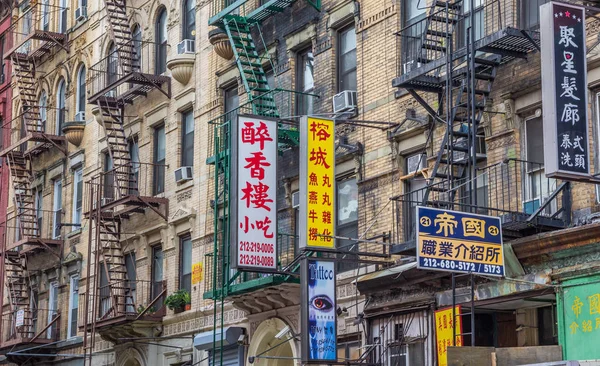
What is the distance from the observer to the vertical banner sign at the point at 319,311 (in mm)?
22531

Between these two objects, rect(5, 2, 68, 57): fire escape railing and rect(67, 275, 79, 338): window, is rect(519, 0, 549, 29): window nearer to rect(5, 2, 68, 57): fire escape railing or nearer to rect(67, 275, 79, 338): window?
rect(67, 275, 79, 338): window

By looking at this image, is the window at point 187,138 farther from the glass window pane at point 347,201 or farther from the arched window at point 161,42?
the glass window pane at point 347,201

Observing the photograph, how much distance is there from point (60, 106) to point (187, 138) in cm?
967

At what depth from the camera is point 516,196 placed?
66.1ft

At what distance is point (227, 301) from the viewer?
28.2m

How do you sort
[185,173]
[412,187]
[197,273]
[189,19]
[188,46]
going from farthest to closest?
[189,19], [188,46], [185,173], [197,273], [412,187]

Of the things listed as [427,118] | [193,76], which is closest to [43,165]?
[193,76]

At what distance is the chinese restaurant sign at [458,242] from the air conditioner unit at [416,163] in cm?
417

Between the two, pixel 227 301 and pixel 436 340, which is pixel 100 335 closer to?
pixel 227 301

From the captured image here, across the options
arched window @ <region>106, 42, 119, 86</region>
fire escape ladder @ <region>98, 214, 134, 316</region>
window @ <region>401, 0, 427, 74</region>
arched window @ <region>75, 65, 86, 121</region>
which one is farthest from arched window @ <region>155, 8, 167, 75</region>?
window @ <region>401, 0, 427, 74</region>

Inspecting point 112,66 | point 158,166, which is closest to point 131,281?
point 158,166

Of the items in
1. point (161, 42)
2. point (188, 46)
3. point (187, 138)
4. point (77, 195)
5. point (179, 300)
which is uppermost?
point (161, 42)

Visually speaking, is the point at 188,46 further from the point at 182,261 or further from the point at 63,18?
the point at 63,18

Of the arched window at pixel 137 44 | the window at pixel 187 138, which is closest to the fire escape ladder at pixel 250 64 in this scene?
the window at pixel 187 138
